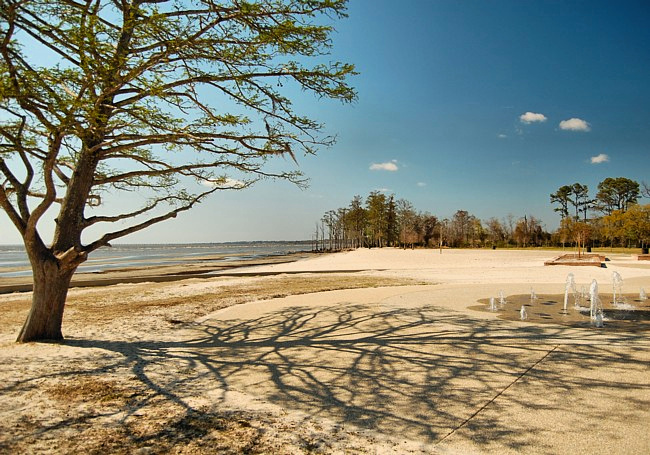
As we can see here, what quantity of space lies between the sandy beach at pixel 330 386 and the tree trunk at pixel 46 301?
0.36 m

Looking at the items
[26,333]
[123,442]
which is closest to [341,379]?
[123,442]

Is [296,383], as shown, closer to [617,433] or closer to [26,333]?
[617,433]

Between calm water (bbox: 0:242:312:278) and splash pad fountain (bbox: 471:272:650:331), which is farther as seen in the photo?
calm water (bbox: 0:242:312:278)

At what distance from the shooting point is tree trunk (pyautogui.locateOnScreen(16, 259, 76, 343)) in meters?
7.55

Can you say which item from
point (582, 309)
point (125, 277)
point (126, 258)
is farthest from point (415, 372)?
point (126, 258)

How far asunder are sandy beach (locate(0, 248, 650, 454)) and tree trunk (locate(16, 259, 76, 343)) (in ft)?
1.18

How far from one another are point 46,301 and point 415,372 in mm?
7639

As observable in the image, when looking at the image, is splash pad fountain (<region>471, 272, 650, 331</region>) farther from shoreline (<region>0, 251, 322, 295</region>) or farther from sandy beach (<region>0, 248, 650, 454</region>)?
shoreline (<region>0, 251, 322, 295</region>)

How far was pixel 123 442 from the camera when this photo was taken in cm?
379

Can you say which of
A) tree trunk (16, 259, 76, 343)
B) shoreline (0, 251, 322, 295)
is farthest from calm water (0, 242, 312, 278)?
tree trunk (16, 259, 76, 343)

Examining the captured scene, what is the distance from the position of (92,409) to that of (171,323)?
561 cm

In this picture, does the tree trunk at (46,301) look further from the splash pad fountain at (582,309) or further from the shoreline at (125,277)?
the shoreline at (125,277)

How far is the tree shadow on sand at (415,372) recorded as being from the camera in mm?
4270

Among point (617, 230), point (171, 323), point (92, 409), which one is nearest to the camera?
point (92, 409)
